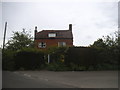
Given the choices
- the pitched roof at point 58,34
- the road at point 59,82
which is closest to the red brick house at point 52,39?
the pitched roof at point 58,34

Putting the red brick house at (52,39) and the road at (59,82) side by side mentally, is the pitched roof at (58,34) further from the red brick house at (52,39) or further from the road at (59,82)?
the road at (59,82)

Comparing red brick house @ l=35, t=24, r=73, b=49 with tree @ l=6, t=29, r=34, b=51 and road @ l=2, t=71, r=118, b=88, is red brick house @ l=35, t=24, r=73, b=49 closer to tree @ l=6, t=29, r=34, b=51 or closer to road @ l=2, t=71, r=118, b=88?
tree @ l=6, t=29, r=34, b=51

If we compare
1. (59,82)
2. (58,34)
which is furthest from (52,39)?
(59,82)

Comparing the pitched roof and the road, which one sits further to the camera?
the pitched roof

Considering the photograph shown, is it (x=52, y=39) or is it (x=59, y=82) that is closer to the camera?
(x=59, y=82)

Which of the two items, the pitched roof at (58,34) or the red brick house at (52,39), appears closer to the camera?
the red brick house at (52,39)

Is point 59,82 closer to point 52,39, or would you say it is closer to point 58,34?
point 52,39

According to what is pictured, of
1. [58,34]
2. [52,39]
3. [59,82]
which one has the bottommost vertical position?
[59,82]

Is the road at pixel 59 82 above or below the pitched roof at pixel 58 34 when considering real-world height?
below

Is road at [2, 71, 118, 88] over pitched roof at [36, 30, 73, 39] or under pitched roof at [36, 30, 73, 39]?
under

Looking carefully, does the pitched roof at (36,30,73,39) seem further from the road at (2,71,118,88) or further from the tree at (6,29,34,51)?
the road at (2,71,118,88)

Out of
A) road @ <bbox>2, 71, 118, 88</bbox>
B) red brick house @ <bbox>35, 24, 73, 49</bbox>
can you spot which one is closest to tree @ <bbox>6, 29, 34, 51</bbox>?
red brick house @ <bbox>35, 24, 73, 49</bbox>

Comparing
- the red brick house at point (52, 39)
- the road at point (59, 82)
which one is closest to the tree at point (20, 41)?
the red brick house at point (52, 39)

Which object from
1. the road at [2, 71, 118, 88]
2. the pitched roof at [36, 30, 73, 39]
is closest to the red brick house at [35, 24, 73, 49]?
the pitched roof at [36, 30, 73, 39]
